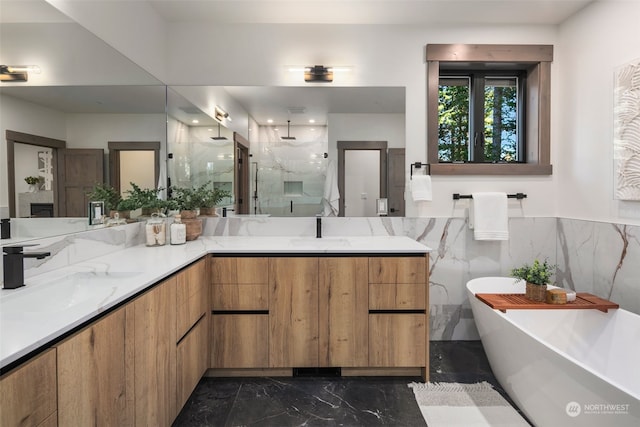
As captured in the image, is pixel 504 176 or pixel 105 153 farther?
pixel 504 176

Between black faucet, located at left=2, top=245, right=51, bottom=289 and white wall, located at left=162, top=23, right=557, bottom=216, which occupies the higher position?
white wall, located at left=162, top=23, right=557, bottom=216

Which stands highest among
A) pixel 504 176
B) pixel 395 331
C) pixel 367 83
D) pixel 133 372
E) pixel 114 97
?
pixel 367 83

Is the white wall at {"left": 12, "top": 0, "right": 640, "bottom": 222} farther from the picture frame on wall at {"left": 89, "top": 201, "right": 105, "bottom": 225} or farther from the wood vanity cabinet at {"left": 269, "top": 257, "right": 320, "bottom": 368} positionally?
the picture frame on wall at {"left": 89, "top": 201, "right": 105, "bottom": 225}

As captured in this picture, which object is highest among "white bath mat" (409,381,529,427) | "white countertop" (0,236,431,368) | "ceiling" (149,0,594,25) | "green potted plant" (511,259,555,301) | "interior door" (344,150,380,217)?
"ceiling" (149,0,594,25)

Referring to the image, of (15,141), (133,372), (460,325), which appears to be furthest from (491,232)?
(15,141)

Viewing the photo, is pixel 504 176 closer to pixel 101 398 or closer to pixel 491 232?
pixel 491 232

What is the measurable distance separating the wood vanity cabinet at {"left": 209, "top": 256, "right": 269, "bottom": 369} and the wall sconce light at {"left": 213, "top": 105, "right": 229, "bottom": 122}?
1213mm

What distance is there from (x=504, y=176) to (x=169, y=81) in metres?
2.80

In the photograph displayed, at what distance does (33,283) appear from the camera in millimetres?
1298

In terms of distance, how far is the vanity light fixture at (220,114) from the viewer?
2576 millimetres

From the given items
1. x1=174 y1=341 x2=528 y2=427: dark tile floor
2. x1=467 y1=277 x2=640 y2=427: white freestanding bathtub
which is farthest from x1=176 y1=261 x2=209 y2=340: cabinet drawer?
x1=467 y1=277 x2=640 y2=427: white freestanding bathtub

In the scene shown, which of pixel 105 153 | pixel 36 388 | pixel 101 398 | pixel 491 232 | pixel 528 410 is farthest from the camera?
pixel 491 232

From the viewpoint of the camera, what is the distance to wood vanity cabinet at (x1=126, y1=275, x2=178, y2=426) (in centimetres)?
121

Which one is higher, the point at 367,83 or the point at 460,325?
the point at 367,83
